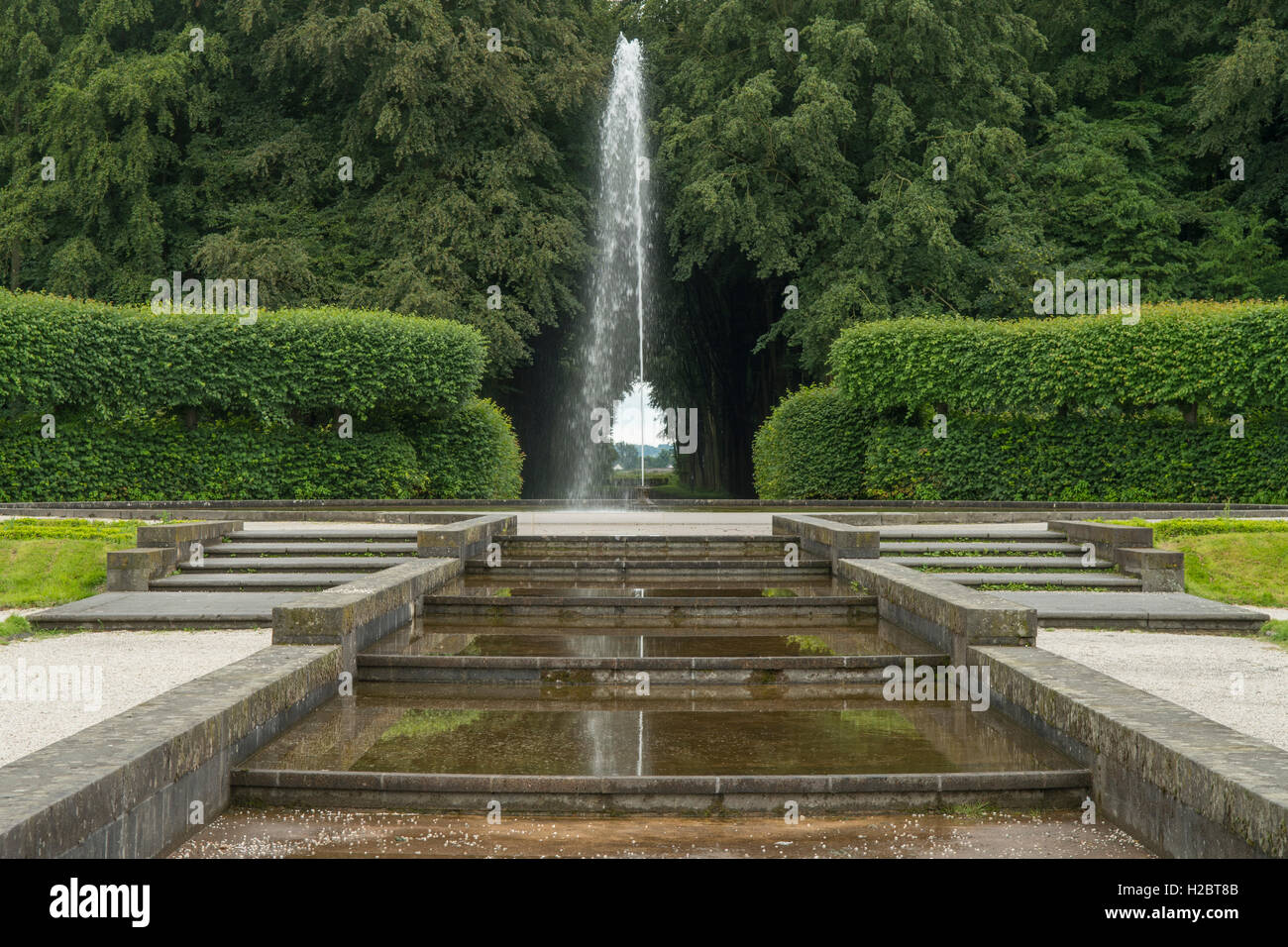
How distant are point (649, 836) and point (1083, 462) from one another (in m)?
19.6

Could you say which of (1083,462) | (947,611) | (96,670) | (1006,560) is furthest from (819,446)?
(96,670)

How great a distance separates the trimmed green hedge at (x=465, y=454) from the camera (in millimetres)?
24734

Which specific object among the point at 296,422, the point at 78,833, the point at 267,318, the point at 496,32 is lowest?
the point at 78,833

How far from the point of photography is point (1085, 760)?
5777 millimetres

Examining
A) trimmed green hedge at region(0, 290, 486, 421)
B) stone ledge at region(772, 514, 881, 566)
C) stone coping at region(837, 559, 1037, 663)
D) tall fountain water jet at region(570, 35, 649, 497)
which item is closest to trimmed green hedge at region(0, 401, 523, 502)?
trimmed green hedge at region(0, 290, 486, 421)

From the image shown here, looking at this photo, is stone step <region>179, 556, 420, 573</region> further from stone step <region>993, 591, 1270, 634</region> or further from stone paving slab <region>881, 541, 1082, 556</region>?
stone step <region>993, 591, 1270, 634</region>

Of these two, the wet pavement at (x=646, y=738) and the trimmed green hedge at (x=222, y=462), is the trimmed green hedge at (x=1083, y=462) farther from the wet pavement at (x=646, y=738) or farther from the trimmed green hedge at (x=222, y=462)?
the wet pavement at (x=646, y=738)

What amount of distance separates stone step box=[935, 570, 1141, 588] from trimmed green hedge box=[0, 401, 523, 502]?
14.3 metres

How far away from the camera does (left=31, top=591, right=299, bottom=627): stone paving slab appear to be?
10172 mm

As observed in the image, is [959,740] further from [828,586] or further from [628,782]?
[828,586]

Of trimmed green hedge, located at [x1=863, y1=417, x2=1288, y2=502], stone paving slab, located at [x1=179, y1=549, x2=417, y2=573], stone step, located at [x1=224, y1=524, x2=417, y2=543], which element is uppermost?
trimmed green hedge, located at [x1=863, y1=417, x2=1288, y2=502]

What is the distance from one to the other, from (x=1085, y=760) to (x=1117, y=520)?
459 inches

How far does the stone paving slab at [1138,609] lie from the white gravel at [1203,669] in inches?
9.4
